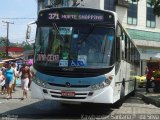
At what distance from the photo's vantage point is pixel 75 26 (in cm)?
1330

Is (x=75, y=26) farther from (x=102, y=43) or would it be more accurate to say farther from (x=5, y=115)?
(x=5, y=115)

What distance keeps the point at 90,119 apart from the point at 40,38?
3000mm

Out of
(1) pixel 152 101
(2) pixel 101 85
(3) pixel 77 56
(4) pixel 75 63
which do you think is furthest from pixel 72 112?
(1) pixel 152 101

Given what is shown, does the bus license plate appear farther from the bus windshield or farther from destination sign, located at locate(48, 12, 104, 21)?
destination sign, located at locate(48, 12, 104, 21)

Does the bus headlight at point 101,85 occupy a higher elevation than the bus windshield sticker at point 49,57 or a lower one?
lower

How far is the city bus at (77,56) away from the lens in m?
12.8

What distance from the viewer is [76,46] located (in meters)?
13.0

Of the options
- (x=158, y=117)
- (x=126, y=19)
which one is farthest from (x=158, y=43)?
(x=158, y=117)

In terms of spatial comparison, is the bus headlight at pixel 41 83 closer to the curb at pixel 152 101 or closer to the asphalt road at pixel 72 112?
the asphalt road at pixel 72 112

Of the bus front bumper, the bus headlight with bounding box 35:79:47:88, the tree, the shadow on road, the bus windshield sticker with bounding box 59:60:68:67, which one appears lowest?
the shadow on road

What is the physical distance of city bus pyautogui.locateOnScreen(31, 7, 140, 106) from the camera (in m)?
12.8

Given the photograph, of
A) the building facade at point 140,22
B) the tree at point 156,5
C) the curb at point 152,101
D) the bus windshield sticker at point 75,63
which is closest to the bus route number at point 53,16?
the bus windshield sticker at point 75,63

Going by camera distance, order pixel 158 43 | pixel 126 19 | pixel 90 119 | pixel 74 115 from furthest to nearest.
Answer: pixel 158 43 < pixel 126 19 < pixel 74 115 < pixel 90 119

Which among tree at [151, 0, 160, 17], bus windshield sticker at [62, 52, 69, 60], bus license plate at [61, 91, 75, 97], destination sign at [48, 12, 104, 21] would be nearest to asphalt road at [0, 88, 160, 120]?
bus license plate at [61, 91, 75, 97]
